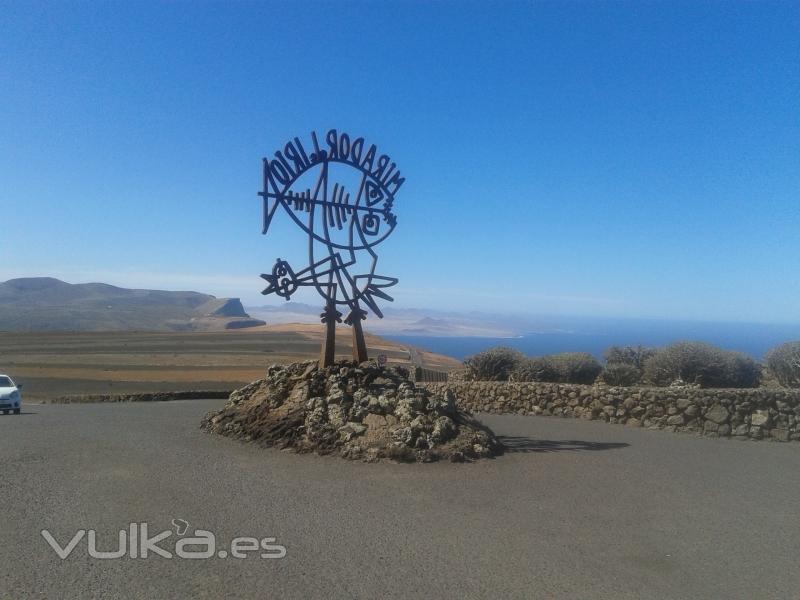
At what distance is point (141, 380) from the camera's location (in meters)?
34.4

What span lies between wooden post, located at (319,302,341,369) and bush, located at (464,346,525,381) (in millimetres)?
7894

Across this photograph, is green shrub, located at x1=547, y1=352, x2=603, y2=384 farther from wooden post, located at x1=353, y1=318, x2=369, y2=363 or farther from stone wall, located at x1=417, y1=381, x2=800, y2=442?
wooden post, located at x1=353, y1=318, x2=369, y2=363

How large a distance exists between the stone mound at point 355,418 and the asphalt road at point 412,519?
425 mm

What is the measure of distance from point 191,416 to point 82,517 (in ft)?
29.8

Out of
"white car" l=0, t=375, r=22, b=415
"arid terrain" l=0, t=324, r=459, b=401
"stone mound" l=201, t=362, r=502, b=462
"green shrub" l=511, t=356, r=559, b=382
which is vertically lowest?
"arid terrain" l=0, t=324, r=459, b=401

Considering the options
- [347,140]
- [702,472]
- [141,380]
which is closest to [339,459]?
[702,472]

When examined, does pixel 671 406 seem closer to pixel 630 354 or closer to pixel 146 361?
pixel 630 354

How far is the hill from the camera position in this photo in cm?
10750

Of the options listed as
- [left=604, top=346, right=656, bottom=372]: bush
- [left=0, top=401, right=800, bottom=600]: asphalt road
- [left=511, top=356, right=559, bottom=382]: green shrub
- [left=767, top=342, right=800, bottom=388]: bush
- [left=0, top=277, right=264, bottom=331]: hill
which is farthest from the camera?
[left=0, top=277, right=264, bottom=331]: hill

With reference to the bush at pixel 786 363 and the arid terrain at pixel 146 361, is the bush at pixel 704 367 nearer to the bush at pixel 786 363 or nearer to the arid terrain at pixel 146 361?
the bush at pixel 786 363

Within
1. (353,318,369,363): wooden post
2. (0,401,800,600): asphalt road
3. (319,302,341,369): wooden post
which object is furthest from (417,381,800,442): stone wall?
(319,302,341,369): wooden post

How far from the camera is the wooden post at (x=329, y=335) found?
41.4 feet

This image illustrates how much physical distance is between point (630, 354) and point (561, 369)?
3.29 meters

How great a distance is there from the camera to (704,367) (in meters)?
16.7
